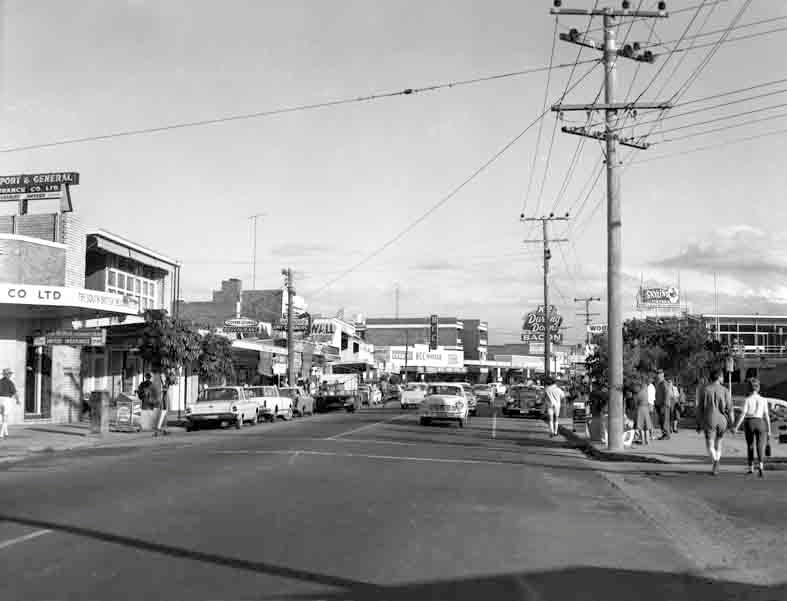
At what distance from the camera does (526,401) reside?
4356cm

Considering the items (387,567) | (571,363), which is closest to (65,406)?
(387,567)

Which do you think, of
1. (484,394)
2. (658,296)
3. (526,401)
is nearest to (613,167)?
(526,401)

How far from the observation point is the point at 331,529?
9.95 metres

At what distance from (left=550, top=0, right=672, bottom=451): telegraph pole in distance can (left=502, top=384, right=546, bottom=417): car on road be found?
21.1m

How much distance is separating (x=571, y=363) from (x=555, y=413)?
1917 inches

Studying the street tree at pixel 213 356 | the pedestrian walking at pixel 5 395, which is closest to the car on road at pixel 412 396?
the street tree at pixel 213 356

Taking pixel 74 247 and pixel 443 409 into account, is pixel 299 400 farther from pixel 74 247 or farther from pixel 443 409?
pixel 74 247

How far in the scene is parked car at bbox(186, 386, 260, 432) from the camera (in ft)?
102

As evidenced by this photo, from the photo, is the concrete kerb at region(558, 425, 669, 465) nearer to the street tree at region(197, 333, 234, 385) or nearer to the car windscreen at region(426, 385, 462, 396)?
the car windscreen at region(426, 385, 462, 396)

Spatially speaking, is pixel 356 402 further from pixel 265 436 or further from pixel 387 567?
pixel 387 567

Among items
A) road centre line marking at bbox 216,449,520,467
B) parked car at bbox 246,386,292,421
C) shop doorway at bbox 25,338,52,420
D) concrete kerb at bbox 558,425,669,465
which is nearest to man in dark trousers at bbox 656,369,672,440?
concrete kerb at bbox 558,425,669,465

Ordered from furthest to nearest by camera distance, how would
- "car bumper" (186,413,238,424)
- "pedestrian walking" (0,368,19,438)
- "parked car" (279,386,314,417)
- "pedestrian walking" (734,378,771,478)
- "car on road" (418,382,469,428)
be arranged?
"parked car" (279,386,314,417) → "car on road" (418,382,469,428) → "car bumper" (186,413,238,424) → "pedestrian walking" (0,368,19,438) → "pedestrian walking" (734,378,771,478)

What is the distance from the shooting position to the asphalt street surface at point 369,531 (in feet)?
24.7

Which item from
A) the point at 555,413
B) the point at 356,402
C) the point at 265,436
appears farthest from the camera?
the point at 356,402
